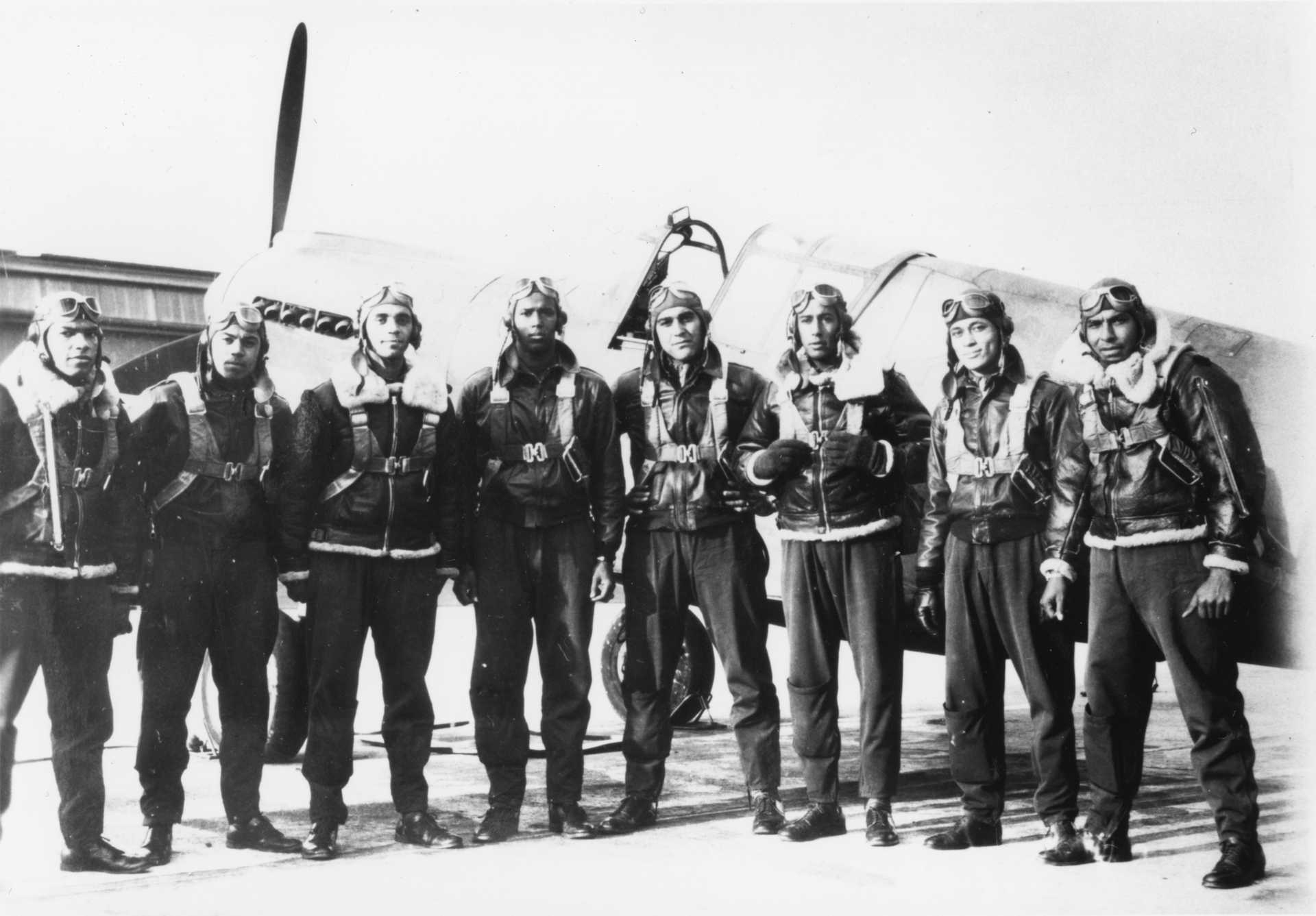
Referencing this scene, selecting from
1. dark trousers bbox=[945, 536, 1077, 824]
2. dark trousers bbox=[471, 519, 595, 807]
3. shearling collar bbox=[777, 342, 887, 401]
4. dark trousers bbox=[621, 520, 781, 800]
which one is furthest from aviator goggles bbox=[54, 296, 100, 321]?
dark trousers bbox=[945, 536, 1077, 824]

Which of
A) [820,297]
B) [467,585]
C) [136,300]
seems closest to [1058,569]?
[820,297]

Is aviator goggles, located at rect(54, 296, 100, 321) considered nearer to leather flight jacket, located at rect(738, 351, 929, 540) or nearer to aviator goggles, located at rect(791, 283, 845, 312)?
leather flight jacket, located at rect(738, 351, 929, 540)

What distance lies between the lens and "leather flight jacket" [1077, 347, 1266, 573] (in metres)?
4.52

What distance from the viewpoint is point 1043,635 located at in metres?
4.96

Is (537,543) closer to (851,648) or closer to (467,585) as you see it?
(467,585)

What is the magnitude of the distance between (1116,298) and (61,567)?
4226mm

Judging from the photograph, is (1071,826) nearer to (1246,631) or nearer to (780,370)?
(1246,631)

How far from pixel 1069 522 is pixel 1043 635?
468mm

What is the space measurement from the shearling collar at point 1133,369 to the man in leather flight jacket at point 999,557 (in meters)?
0.14

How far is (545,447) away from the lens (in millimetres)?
5586

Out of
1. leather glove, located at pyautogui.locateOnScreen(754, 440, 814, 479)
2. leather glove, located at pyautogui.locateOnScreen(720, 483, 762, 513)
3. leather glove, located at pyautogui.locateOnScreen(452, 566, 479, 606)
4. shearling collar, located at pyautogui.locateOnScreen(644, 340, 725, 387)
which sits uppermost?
shearling collar, located at pyautogui.locateOnScreen(644, 340, 725, 387)

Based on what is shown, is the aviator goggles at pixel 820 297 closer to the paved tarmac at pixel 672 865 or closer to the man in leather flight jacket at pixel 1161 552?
the man in leather flight jacket at pixel 1161 552

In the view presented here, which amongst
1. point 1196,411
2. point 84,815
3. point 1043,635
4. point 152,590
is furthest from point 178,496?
point 1196,411

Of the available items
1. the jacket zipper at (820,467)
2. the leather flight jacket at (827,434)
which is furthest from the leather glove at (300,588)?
the jacket zipper at (820,467)
